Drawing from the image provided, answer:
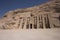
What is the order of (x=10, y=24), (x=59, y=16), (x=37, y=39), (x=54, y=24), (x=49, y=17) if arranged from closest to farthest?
(x=37, y=39)
(x=54, y=24)
(x=49, y=17)
(x=59, y=16)
(x=10, y=24)

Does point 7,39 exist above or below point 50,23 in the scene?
below

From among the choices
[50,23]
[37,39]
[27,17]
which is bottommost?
[37,39]

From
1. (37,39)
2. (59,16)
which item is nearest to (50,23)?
(59,16)

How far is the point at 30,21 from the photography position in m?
14.5

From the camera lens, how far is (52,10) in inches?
707

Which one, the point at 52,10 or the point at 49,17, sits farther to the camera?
the point at 52,10

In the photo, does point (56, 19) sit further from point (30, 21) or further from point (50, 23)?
point (30, 21)

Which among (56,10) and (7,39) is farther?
(56,10)

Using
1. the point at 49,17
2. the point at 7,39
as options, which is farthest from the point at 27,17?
the point at 7,39

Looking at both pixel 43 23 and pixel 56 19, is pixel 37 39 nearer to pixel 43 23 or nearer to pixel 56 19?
pixel 43 23

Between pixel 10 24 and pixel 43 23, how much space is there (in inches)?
226

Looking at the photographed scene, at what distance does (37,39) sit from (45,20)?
10.4 meters

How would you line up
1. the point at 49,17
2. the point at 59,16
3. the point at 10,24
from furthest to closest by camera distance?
the point at 10,24, the point at 59,16, the point at 49,17

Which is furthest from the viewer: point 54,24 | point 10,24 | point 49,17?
point 10,24
